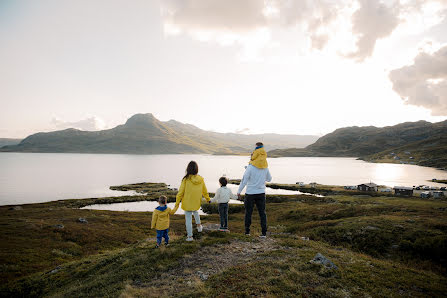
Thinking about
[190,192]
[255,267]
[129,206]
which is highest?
[190,192]

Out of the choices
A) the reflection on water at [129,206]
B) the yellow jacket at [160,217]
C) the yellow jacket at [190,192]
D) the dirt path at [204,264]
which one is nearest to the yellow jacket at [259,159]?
the yellow jacket at [190,192]

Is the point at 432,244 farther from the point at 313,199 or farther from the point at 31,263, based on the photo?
the point at 313,199

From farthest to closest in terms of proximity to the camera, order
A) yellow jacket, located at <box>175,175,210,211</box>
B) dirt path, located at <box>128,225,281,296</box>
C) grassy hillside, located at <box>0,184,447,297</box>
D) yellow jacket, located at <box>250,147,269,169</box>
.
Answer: yellow jacket, located at <box>250,147,269,169</box>
yellow jacket, located at <box>175,175,210,211</box>
dirt path, located at <box>128,225,281,296</box>
grassy hillside, located at <box>0,184,447,297</box>

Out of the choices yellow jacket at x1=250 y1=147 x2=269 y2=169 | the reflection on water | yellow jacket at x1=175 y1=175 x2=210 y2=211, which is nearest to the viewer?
yellow jacket at x1=175 y1=175 x2=210 y2=211

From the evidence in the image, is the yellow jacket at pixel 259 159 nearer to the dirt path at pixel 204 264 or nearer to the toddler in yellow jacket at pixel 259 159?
the toddler in yellow jacket at pixel 259 159

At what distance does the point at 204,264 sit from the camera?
10938 millimetres

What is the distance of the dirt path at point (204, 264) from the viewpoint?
29.6 feet

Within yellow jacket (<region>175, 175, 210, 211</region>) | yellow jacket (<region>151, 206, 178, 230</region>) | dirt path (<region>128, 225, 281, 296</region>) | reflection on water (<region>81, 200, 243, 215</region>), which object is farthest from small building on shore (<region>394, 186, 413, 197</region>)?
yellow jacket (<region>151, 206, 178, 230</region>)

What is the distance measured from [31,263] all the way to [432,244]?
112 ft

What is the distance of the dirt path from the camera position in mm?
9008

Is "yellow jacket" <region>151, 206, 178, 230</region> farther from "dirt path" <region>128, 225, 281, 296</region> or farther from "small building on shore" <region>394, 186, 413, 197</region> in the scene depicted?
"small building on shore" <region>394, 186, 413, 197</region>

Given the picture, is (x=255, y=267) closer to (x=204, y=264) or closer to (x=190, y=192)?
(x=204, y=264)

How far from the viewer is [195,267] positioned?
A: 424 inches

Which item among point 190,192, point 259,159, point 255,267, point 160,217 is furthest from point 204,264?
point 259,159
